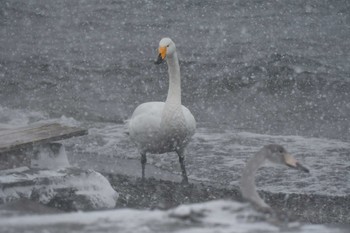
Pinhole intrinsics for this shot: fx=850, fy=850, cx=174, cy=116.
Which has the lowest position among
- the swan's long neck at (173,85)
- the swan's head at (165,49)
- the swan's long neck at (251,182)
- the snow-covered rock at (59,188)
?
the snow-covered rock at (59,188)

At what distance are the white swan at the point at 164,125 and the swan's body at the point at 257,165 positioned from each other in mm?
3877

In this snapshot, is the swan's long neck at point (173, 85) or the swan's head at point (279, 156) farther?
the swan's long neck at point (173, 85)

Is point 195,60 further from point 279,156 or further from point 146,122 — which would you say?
point 279,156

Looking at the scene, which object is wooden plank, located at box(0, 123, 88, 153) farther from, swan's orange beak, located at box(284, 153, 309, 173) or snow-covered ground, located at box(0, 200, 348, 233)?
swan's orange beak, located at box(284, 153, 309, 173)

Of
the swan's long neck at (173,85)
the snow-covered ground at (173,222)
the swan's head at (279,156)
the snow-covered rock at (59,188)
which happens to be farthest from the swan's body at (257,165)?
the swan's long neck at (173,85)

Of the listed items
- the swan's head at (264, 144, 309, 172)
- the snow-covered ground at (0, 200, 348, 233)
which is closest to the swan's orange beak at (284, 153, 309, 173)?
the swan's head at (264, 144, 309, 172)

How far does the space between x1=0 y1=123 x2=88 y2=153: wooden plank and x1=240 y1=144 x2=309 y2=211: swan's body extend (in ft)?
8.17

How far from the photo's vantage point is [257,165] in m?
5.91

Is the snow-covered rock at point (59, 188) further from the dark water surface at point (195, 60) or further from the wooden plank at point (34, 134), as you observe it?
the dark water surface at point (195, 60)

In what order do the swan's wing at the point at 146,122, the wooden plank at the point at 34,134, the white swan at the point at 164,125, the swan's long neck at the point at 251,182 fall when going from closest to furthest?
the swan's long neck at the point at 251,182, the wooden plank at the point at 34,134, the white swan at the point at 164,125, the swan's wing at the point at 146,122

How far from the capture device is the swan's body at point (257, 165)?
18.7ft

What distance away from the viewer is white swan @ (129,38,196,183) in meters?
9.95

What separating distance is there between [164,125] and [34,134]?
229cm

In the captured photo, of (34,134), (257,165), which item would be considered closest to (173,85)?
(34,134)
